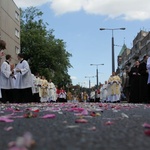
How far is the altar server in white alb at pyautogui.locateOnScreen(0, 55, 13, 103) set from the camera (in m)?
15.9

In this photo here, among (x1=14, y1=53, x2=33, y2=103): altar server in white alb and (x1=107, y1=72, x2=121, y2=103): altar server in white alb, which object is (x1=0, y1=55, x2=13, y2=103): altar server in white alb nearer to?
(x1=14, y1=53, x2=33, y2=103): altar server in white alb

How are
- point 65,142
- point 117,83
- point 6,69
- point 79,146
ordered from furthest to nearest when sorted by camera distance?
point 117,83 → point 6,69 → point 65,142 → point 79,146

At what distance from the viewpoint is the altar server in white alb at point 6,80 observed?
1587 centimetres

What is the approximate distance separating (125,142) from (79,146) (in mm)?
493

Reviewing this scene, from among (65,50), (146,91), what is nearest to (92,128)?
(146,91)

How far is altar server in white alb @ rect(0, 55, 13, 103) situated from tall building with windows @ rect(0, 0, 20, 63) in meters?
35.4

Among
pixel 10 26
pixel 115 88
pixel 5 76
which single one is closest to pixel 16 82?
pixel 5 76

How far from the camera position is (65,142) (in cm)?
347

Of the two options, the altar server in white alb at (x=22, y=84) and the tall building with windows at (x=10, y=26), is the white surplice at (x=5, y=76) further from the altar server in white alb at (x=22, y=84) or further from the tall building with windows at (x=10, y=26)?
the tall building with windows at (x=10, y=26)

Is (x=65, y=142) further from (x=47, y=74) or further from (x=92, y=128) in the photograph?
(x=47, y=74)

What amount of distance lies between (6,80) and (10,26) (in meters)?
42.1

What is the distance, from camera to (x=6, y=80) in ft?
53.0

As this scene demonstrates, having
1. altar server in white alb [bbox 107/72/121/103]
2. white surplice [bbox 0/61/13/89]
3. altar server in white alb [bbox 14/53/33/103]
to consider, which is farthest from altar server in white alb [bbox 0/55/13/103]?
altar server in white alb [bbox 107/72/121/103]

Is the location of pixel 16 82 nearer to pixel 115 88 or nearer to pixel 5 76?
pixel 5 76
